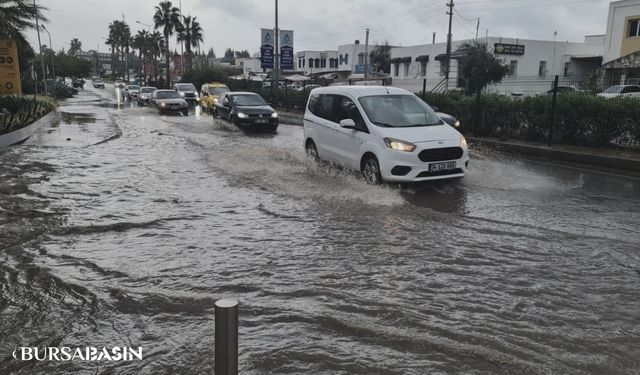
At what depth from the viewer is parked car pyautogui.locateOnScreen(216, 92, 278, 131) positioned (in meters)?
19.6

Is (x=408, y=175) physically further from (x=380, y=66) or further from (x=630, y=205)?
(x=380, y=66)

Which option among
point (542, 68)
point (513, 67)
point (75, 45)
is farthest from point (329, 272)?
point (75, 45)

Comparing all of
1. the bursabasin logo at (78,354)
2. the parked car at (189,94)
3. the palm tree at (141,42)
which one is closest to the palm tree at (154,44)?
the palm tree at (141,42)

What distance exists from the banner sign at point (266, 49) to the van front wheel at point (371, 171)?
2541 centimetres

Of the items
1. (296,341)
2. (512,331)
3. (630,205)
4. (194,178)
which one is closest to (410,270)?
(512,331)

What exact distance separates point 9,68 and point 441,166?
21.9m

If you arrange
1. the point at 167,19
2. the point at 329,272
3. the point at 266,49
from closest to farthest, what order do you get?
the point at 329,272, the point at 266,49, the point at 167,19

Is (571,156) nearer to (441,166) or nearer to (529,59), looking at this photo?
(441,166)

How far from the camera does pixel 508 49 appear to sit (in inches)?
1790

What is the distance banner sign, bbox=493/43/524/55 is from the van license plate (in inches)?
1555

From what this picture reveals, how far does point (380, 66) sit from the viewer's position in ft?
231

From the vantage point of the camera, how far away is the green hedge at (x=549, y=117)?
477 inches

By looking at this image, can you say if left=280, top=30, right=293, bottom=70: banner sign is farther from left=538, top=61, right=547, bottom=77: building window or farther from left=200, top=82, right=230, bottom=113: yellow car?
left=538, top=61, right=547, bottom=77: building window

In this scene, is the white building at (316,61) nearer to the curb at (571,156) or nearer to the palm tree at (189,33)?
the palm tree at (189,33)
